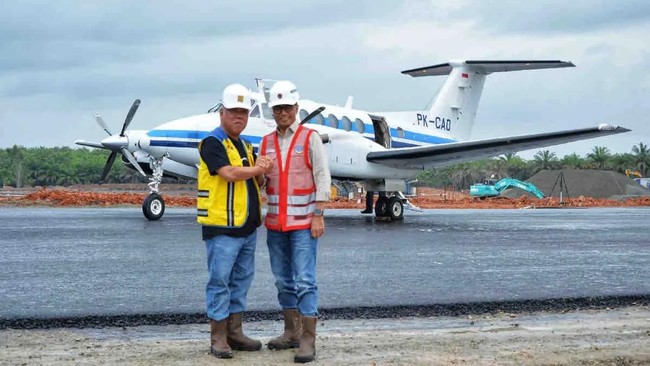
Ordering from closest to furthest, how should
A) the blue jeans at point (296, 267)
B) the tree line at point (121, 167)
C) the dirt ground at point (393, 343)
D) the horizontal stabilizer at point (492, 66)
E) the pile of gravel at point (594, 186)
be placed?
the dirt ground at point (393, 343) → the blue jeans at point (296, 267) → the horizontal stabilizer at point (492, 66) → the pile of gravel at point (594, 186) → the tree line at point (121, 167)

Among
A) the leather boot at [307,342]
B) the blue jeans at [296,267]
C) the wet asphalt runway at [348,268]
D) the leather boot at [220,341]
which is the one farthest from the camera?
Answer: the wet asphalt runway at [348,268]

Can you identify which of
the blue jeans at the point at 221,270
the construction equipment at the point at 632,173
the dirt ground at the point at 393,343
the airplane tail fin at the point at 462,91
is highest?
the airplane tail fin at the point at 462,91

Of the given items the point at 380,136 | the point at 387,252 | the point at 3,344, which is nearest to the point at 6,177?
the point at 380,136

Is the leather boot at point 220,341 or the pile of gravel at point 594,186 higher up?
the pile of gravel at point 594,186

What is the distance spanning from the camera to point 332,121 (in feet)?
75.5

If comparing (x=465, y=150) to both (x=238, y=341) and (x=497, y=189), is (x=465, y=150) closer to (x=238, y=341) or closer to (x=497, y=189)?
(x=238, y=341)

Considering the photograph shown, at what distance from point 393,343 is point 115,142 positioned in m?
16.4

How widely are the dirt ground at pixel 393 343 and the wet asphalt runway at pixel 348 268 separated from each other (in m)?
0.99

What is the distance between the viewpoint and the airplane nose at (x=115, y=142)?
21094 mm

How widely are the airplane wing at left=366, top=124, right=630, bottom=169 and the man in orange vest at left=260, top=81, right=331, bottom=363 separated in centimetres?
1579

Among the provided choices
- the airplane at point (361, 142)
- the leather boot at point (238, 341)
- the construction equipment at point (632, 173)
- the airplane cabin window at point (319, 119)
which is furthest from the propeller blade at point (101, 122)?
the construction equipment at point (632, 173)

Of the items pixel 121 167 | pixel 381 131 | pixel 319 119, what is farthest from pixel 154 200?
pixel 121 167

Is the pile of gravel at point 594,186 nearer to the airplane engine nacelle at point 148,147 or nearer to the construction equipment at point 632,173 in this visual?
the construction equipment at point 632,173

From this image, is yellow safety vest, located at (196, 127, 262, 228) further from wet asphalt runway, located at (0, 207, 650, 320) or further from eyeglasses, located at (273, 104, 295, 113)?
wet asphalt runway, located at (0, 207, 650, 320)
